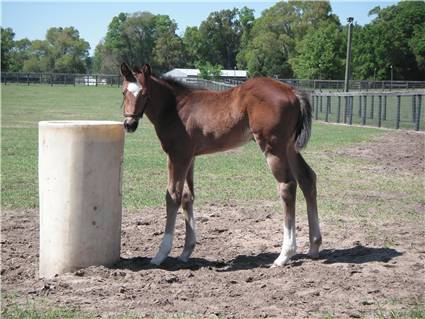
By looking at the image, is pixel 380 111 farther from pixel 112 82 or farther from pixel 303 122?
pixel 112 82

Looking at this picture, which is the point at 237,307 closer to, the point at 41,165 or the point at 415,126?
the point at 41,165

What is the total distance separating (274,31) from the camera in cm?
10350

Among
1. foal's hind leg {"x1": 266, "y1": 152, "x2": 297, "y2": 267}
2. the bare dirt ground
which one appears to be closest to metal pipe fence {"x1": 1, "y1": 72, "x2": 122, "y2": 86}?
the bare dirt ground

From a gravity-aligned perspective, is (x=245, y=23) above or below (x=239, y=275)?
above

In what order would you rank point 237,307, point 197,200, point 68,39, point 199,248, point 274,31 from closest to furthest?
point 237,307, point 199,248, point 197,200, point 274,31, point 68,39

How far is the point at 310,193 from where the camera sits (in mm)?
6234

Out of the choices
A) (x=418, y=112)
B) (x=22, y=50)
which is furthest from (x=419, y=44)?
(x=22, y=50)

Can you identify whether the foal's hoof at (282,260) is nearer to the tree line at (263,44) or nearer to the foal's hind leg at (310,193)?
the foal's hind leg at (310,193)

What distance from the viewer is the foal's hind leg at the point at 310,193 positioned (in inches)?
240

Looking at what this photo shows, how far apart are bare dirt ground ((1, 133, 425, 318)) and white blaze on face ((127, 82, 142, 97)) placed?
184 cm

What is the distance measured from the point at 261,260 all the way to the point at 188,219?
3.08 ft

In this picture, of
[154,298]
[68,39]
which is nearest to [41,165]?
[154,298]

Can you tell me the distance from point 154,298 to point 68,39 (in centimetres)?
13793

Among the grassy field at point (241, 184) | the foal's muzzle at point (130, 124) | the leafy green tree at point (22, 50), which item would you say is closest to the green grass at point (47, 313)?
the grassy field at point (241, 184)
